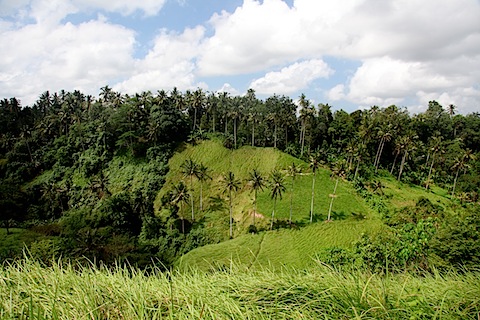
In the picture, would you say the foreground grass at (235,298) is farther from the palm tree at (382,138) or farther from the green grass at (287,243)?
the palm tree at (382,138)

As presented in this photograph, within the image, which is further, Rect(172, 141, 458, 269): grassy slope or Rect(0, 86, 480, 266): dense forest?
Rect(0, 86, 480, 266): dense forest

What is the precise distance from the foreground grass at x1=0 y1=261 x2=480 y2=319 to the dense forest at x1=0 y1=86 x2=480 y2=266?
114ft

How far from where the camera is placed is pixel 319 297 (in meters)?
3.19

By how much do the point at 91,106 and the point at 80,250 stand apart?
50772 mm

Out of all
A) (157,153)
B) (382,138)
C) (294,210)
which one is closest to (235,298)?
(294,210)

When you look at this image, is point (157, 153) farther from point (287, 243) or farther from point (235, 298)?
point (235, 298)

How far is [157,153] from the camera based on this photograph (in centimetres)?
5638

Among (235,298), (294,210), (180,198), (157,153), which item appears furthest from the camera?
(157,153)

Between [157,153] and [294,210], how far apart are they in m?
27.6

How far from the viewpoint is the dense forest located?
43.8m

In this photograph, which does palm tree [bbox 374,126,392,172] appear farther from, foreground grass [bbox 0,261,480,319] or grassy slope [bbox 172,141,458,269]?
foreground grass [bbox 0,261,480,319]

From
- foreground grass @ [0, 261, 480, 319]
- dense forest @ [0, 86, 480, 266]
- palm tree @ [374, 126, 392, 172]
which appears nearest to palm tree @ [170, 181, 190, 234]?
dense forest @ [0, 86, 480, 266]

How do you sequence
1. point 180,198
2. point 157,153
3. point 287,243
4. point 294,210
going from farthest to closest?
point 157,153, point 294,210, point 180,198, point 287,243

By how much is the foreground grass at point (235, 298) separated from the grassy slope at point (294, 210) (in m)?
22.5
